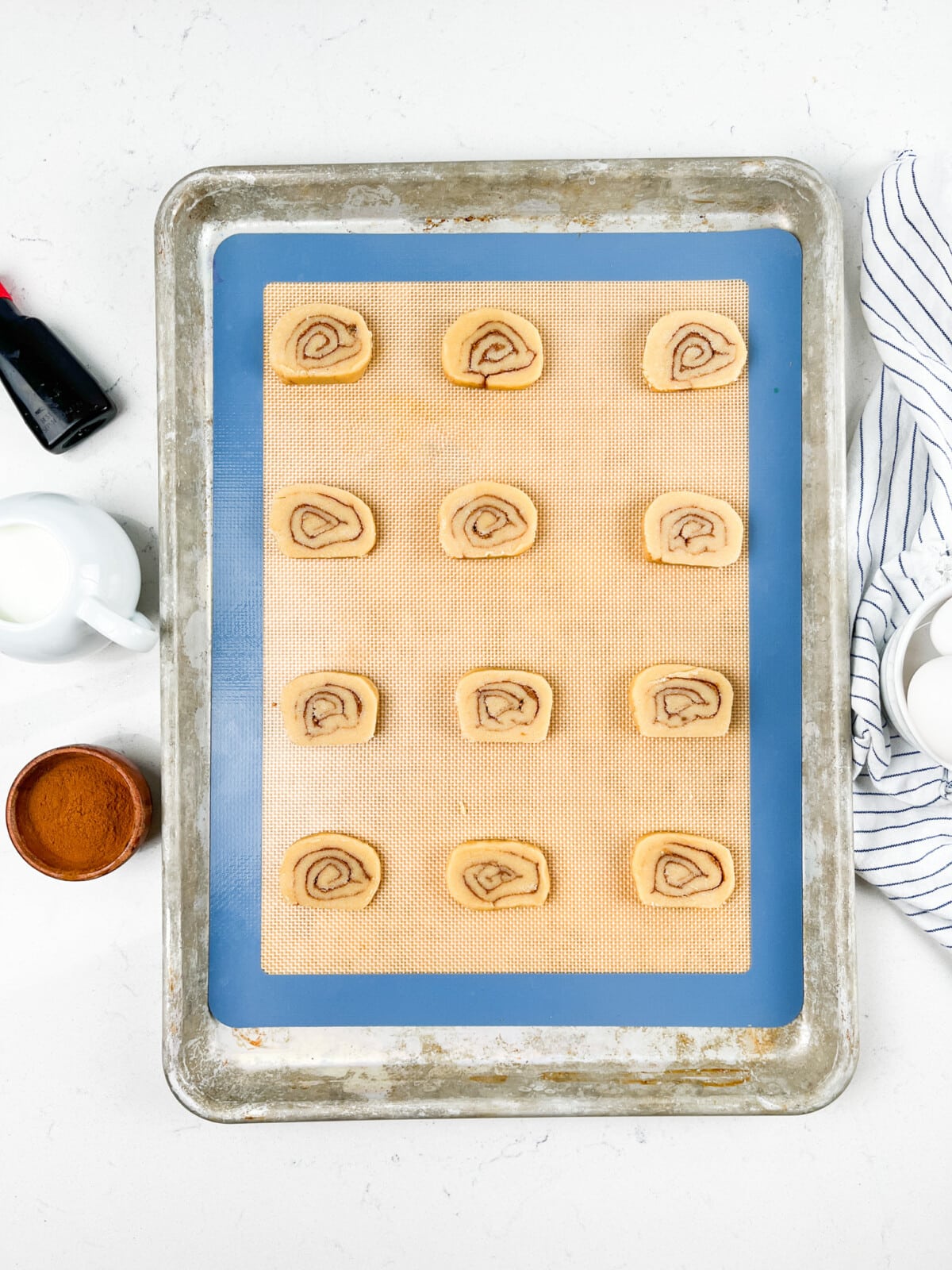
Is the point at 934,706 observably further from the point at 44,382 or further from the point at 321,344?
the point at 44,382

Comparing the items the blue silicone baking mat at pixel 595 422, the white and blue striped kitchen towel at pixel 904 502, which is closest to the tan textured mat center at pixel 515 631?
the blue silicone baking mat at pixel 595 422

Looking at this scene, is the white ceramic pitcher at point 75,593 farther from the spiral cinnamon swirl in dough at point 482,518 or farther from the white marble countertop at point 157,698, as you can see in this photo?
the spiral cinnamon swirl in dough at point 482,518

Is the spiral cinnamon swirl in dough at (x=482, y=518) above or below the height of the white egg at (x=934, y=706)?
above

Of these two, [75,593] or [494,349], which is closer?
[75,593]

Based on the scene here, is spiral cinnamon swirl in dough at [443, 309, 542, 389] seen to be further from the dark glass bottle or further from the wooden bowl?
the wooden bowl

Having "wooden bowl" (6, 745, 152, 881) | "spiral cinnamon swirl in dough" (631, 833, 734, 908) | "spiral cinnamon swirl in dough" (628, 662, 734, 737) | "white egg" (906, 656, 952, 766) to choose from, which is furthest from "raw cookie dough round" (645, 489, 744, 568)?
"wooden bowl" (6, 745, 152, 881)

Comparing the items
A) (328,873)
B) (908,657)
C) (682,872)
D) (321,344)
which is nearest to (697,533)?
(908,657)

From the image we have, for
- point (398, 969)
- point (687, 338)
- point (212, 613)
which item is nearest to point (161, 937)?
point (398, 969)
